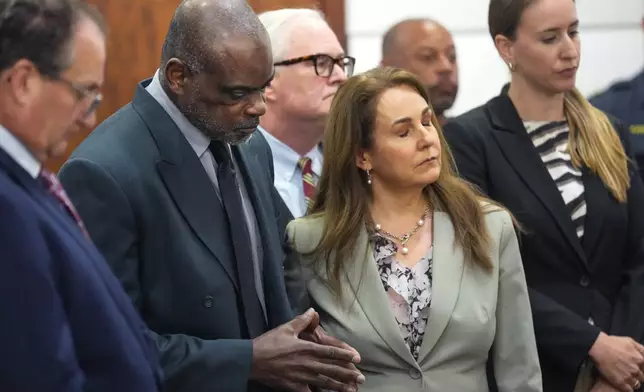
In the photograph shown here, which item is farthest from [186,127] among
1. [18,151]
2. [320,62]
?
[320,62]

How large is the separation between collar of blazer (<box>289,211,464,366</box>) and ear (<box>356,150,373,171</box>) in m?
0.14

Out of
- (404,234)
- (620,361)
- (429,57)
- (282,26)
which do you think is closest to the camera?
(404,234)

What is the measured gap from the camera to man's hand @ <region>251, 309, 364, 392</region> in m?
1.72

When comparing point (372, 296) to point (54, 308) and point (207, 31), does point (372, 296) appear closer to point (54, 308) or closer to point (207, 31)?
point (207, 31)

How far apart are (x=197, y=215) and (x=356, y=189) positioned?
0.51 metres

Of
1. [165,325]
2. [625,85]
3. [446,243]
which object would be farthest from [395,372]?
[625,85]

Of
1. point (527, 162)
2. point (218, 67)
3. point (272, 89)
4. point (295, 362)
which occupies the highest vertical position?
point (218, 67)

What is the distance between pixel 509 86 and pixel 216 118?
99cm

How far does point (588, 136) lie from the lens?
7.82ft

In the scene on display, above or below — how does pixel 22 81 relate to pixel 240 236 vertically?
above

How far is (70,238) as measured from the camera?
129 cm

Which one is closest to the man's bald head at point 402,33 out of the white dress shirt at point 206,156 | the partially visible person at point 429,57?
the partially visible person at point 429,57

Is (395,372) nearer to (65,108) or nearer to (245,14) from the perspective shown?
(245,14)

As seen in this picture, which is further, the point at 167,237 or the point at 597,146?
the point at 597,146
